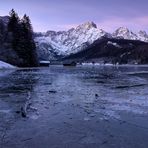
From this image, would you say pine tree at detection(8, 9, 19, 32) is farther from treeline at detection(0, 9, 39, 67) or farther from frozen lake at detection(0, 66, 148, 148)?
frozen lake at detection(0, 66, 148, 148)

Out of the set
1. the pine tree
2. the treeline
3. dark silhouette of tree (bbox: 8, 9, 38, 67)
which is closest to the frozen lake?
the treeline

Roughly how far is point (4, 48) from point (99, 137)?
9591 centimetres

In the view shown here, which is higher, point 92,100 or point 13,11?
point 13,11

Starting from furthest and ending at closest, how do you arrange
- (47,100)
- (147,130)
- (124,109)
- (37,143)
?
(47,100), (124,109), (147,130), (37,143)

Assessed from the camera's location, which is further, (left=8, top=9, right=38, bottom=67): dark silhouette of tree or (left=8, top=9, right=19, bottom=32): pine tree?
(left=8, top=9, right=19, bottom=32): pine tree

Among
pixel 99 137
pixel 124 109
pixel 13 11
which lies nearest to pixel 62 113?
pixel 124 109

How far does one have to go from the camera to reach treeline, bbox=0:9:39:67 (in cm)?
10738

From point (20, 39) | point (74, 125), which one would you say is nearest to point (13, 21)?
point (20, 39)

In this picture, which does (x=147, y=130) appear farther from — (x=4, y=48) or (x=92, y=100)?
(x=4, y=48)

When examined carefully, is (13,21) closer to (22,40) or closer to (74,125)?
(22,40)

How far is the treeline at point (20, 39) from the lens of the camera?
107 m

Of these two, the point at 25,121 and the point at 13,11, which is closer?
the point at 25,121

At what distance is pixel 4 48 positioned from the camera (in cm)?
10294

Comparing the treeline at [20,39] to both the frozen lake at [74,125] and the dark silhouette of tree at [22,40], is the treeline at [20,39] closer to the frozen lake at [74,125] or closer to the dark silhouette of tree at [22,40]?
the dark silhouette of tree at [22,40]
